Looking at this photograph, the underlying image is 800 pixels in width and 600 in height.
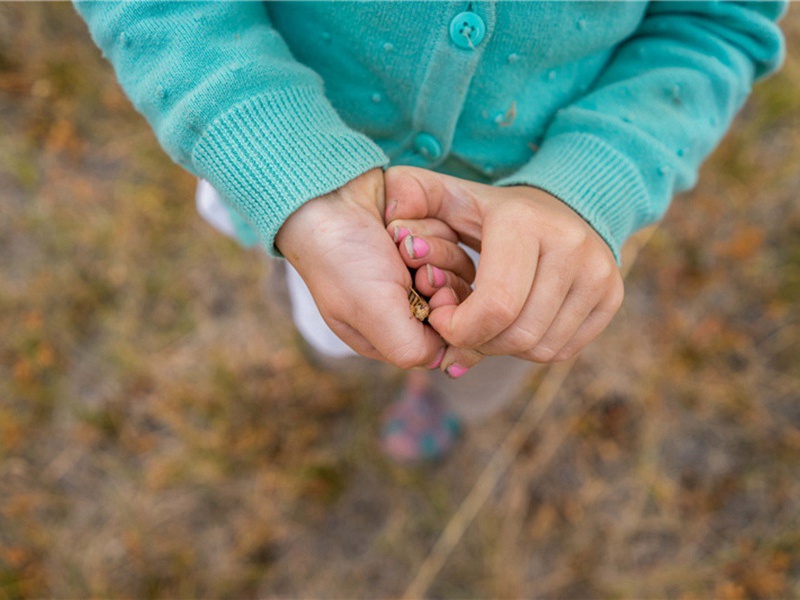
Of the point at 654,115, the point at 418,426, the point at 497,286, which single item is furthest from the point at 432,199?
the point at 418,426

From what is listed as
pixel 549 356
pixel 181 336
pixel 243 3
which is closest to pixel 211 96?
pixel 243 3

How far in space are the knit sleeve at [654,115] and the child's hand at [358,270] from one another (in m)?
0.19

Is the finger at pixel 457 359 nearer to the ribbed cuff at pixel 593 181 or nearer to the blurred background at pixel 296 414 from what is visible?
the ribbed cuff at pixel 593 181

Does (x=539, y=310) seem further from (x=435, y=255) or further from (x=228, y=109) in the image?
(x=228, y=109)

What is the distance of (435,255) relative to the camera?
0.64 metres

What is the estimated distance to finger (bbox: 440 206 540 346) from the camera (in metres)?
0.58

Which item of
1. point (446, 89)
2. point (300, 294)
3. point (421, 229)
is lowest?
point (300, 294)

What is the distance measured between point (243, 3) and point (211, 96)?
0.42 feet

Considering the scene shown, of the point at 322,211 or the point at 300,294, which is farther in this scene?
the point at 300,294

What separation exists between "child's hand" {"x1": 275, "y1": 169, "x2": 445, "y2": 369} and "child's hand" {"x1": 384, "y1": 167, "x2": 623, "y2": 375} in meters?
0.03

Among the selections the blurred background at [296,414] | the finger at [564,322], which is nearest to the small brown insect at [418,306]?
the finger at [564,322]

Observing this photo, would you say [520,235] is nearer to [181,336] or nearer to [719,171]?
[181,336]

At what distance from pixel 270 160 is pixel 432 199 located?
7.1 inches

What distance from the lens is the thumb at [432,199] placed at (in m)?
0.65
